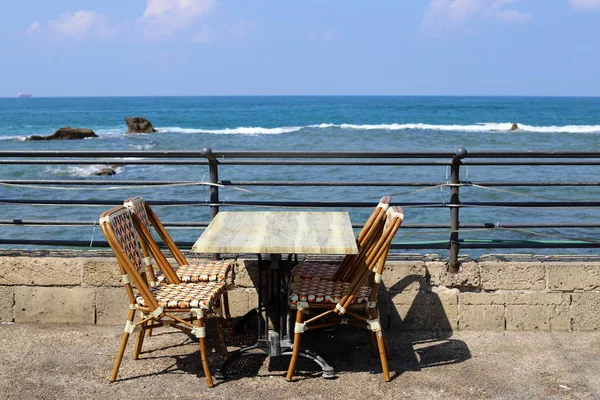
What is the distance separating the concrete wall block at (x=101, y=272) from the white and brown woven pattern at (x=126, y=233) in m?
0.82

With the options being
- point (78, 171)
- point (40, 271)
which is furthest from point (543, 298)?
point (78, 171)

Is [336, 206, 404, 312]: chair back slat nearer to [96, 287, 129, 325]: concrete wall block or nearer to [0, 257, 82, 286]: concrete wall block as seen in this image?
[96, 287, 129, 325]: concrete wall block

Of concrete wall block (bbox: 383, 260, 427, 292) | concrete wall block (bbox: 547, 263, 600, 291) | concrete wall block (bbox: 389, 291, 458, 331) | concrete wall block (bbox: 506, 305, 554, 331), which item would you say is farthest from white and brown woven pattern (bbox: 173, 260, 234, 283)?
concrete wall block (bbox: 547, 263, 600, 291)

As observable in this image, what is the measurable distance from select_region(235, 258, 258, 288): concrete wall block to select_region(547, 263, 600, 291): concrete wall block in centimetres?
221

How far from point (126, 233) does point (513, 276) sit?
286 cm

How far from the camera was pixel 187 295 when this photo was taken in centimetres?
425

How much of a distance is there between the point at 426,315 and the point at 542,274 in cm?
92

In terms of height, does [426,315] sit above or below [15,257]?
below

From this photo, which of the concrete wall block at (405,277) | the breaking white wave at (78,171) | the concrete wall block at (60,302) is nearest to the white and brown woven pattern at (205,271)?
the concrete wall block at (60,302)

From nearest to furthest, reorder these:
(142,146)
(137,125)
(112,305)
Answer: (112,305) → (142,146) → (137,125)

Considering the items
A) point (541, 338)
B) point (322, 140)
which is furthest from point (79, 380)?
point (322, 140)

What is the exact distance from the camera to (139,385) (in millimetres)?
4152

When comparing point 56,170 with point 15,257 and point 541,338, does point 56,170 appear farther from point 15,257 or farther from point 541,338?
point 541,338

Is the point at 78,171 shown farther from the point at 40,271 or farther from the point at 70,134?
the point at 40,271
